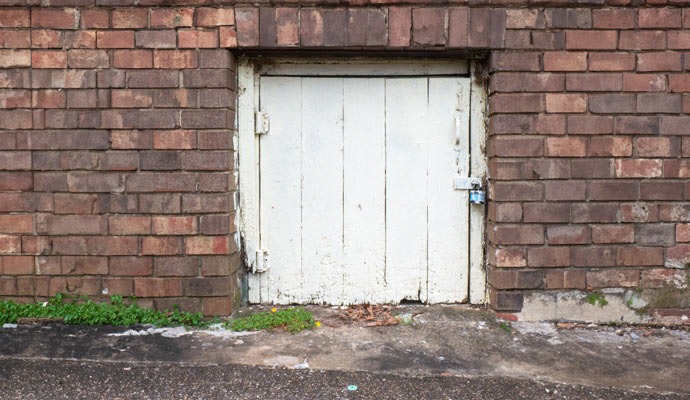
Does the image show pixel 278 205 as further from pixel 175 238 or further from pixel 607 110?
pixel 607 110

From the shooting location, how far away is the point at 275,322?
3514mm

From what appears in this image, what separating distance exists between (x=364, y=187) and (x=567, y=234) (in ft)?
4.49

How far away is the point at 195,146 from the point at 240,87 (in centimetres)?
52

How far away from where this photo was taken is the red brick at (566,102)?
11.6 ft

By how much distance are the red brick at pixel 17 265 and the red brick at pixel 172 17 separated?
1763 millimetres

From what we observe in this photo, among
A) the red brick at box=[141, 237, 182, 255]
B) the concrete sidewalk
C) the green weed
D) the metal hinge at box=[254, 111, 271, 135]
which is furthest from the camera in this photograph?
the metal hinge at box=[254, 111, 271, 135]

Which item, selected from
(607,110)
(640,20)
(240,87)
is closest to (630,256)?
(607,110)

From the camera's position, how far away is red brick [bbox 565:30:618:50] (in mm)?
3500

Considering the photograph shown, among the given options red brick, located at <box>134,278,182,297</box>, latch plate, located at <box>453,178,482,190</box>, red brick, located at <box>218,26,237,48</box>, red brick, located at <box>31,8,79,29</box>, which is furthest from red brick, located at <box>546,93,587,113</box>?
red brick, located at <box>31,8,79,29</box>

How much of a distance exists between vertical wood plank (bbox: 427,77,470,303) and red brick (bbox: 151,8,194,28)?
1641 mm

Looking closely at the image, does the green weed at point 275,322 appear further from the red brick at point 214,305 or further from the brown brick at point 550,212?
the brown brick at point 550,212

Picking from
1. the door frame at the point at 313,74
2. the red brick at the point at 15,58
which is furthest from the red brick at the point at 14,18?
the door frame at the point at 313,74

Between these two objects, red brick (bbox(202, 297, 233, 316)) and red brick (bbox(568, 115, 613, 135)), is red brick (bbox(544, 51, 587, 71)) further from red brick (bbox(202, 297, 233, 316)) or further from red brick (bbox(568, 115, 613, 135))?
red brick (bbox(202, 297, 233, 316))

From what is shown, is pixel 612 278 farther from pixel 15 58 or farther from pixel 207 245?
pixel 15 58
